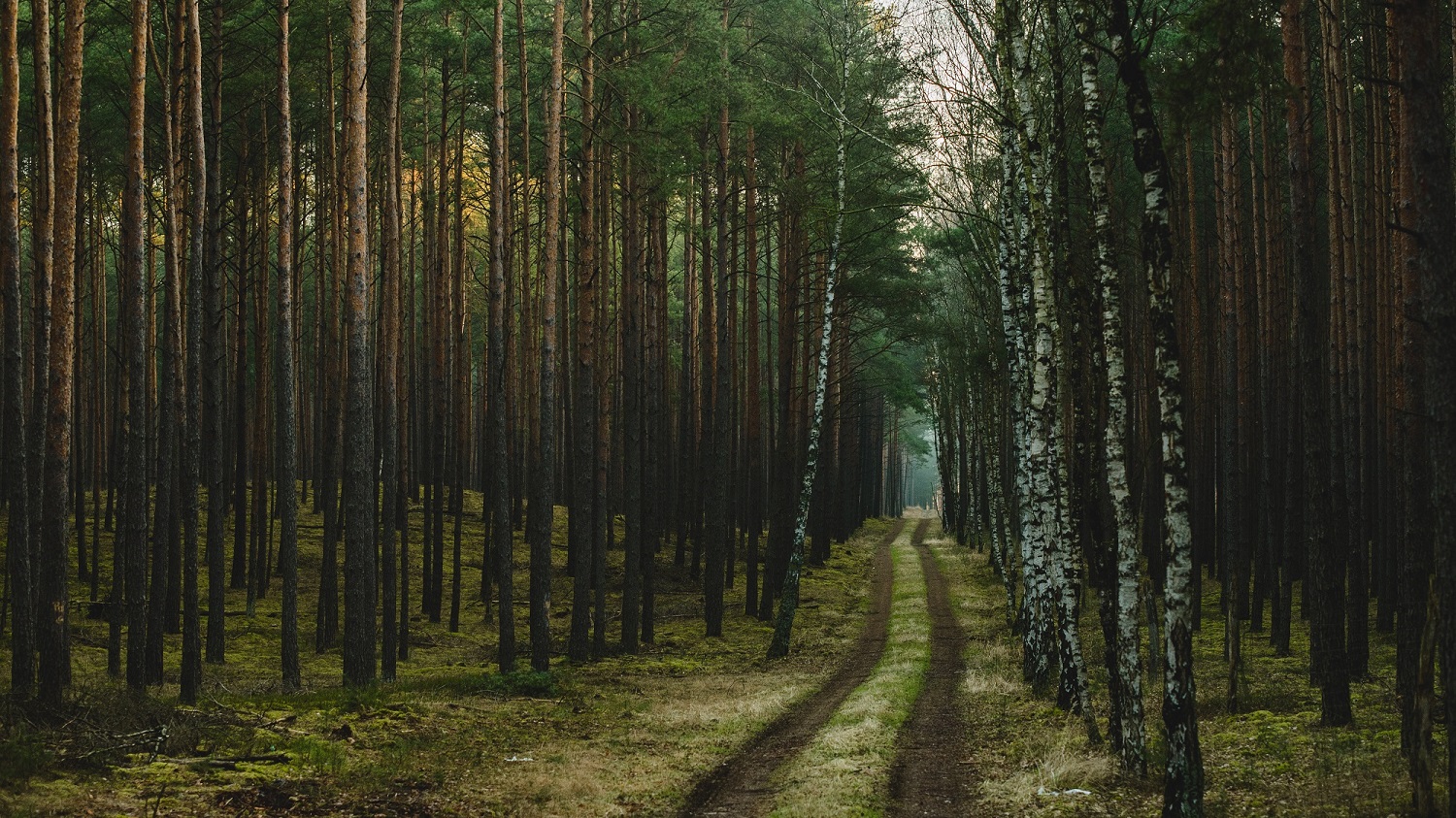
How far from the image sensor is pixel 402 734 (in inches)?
474

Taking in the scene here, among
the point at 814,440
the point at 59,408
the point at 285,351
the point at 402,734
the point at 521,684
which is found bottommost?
the point at 521,684

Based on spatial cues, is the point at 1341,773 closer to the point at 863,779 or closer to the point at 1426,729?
the point at 1426,729

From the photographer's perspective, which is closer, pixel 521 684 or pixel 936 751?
pixel 936 751

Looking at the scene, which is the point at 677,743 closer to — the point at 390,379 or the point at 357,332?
the point at 357,332

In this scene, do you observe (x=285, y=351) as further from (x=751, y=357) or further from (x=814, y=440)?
(x=751, y=357)

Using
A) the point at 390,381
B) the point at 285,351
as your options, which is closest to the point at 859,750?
the point at 285,351

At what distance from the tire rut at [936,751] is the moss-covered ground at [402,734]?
2.05 meters

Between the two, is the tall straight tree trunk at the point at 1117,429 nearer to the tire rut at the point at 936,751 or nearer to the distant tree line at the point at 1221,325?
the distant tree line at the point at 1221,325

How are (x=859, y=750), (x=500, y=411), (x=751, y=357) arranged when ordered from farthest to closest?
1. (x=751, y=357)
2. (x=500, y=411)
3. (x=859, y=750)

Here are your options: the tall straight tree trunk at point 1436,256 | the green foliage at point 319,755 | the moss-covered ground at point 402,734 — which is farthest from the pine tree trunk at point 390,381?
the tall straight tree trunk at point 1436,256

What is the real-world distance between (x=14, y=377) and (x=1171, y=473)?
484 inches

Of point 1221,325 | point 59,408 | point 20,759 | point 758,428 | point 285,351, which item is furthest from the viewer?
point 758,428

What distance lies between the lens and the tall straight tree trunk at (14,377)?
11.2 meters

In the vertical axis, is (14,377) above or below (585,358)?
below
